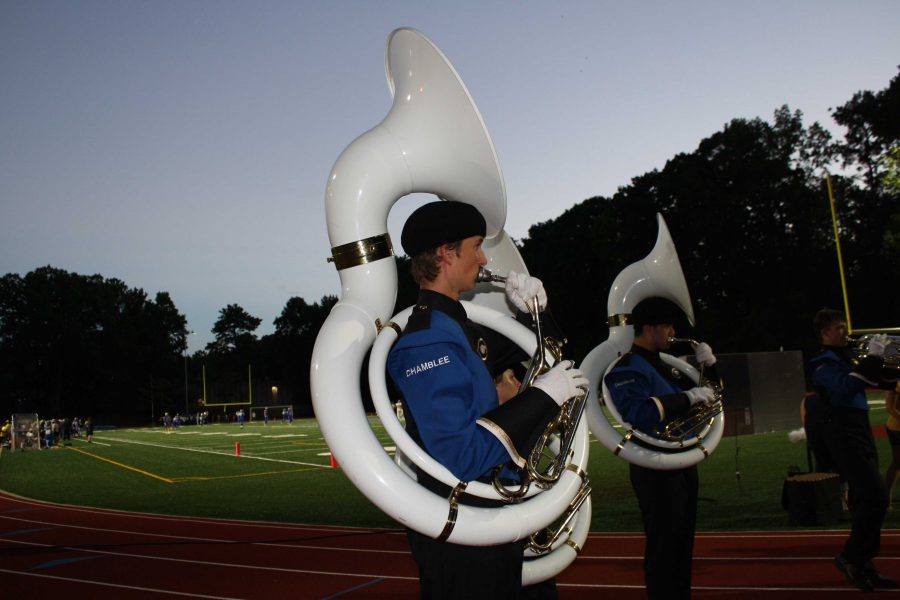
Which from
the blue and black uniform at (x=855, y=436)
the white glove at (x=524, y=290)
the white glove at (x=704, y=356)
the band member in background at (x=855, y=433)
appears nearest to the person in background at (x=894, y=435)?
the band member in background at (x=855, y=433)

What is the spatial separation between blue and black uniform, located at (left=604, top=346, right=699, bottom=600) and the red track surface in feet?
5.04

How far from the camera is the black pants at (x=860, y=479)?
16.3 feet

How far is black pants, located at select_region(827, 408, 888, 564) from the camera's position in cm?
496

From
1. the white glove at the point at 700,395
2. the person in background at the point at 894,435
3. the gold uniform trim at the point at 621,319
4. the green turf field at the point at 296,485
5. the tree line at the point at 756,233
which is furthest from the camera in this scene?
the tree line at the point at 756,233

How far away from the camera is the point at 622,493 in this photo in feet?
35.9

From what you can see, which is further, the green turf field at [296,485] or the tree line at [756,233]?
the tree line at [756,233]

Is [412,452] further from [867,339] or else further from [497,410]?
[867,339]

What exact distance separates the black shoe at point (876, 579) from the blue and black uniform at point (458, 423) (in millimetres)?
3876

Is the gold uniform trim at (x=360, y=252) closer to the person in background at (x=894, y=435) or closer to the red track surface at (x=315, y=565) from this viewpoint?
the red track surface at (x=315, y=565)

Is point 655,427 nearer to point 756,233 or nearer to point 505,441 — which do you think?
point 505,441

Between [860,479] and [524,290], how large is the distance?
386 centimetres

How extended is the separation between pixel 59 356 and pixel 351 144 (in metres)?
82.7

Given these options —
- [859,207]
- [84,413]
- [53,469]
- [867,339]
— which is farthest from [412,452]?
[84,413]

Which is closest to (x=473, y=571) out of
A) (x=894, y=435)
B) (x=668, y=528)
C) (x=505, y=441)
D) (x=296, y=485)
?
(x=505, y=441)
